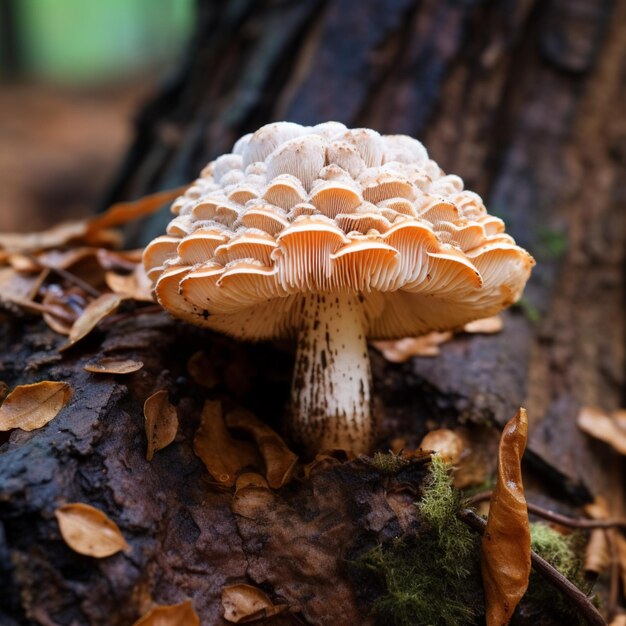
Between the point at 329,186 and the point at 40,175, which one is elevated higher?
the point at 40,175

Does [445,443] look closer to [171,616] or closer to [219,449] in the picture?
[219,449]

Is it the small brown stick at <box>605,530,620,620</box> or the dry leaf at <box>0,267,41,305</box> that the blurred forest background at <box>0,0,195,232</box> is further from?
the small brown stick at <box>605,530,620,620</box>

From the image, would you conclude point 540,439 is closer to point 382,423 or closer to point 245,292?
point 382,423

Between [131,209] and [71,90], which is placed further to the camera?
[71,90]

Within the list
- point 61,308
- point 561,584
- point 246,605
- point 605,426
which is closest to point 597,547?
point 561,584

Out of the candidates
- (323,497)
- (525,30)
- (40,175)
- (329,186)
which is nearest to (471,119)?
(525,30)

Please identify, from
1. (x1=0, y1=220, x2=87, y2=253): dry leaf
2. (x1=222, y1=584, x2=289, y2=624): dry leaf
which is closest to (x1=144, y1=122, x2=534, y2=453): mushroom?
(x1=222, y1=584, x2=289, y2=624): dry leaf
